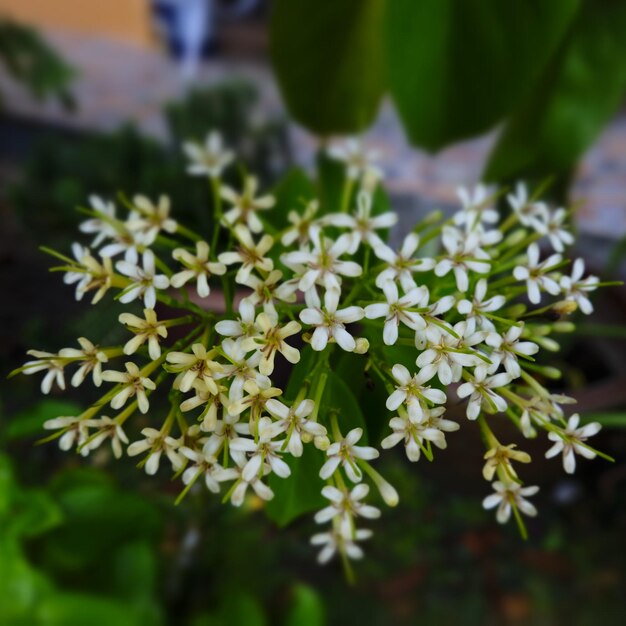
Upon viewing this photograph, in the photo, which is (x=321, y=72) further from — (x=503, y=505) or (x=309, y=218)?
(x=503, y=505)

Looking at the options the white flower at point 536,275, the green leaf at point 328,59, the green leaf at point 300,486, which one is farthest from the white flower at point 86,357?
the green leaf at point 328,59

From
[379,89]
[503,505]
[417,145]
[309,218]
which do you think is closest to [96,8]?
[379,89]

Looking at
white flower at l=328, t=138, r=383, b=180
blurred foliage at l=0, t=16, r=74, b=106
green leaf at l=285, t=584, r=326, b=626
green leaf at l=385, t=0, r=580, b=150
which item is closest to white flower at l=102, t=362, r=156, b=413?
white flower at l=328, t=138, r=383, b=180

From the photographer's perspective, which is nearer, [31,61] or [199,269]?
[199,269]

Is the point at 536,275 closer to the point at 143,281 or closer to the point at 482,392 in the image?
the point at 482,392

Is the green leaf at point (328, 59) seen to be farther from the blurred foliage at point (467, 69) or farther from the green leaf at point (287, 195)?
the green leaf at point (287, 195)

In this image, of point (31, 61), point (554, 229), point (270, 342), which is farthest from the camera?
point (31, 61)

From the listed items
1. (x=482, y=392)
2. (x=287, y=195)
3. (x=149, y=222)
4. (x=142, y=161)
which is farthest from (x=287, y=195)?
(x=142, y=161)

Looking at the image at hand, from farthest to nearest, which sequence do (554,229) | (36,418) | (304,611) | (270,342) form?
(304,611) < (36,418) < (554,229) < (270,342)
